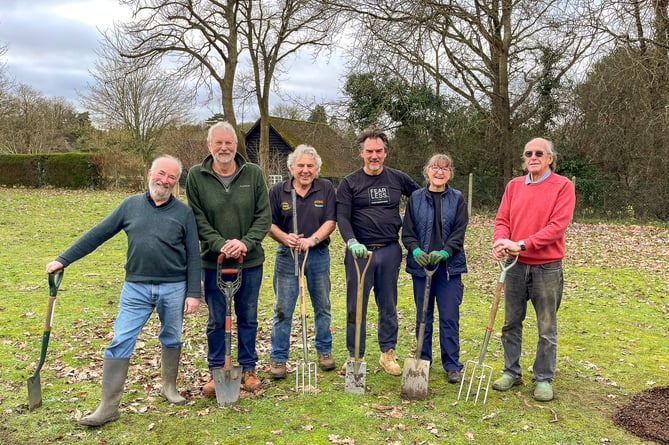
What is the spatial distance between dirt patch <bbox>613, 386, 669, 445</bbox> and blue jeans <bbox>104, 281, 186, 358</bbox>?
348 cm

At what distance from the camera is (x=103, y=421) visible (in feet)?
12.6

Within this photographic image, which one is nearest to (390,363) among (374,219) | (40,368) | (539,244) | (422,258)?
(422,258)

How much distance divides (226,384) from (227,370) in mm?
108

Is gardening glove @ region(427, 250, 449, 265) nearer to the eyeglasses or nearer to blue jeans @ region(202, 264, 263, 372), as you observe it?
the eyeglasses

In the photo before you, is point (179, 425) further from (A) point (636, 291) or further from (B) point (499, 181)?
(B) point (499, 181)

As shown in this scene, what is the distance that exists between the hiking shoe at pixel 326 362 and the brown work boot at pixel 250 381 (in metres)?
0.69

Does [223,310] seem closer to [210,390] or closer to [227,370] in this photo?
[227,370]

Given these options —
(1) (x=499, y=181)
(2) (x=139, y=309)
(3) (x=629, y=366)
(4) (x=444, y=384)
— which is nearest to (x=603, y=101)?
(1) (x=499, y=181)

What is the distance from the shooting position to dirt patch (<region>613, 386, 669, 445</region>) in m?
3.71

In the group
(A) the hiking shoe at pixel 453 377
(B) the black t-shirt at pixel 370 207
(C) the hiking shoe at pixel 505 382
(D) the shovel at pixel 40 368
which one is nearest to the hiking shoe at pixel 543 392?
(C) the hiking shoe at pixel 505 382

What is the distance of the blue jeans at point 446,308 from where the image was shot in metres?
4.59

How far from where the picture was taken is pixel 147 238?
384 centimetres

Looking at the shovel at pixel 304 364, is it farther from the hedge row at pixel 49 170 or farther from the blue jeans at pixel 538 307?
the hedge row at pixel 49 170

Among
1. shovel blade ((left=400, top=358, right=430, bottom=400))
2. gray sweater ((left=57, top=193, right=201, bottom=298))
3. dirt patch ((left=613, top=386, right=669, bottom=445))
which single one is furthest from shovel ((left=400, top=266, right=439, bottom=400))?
gray sweater ((left=57, top=193, right=201, bottom=298))
